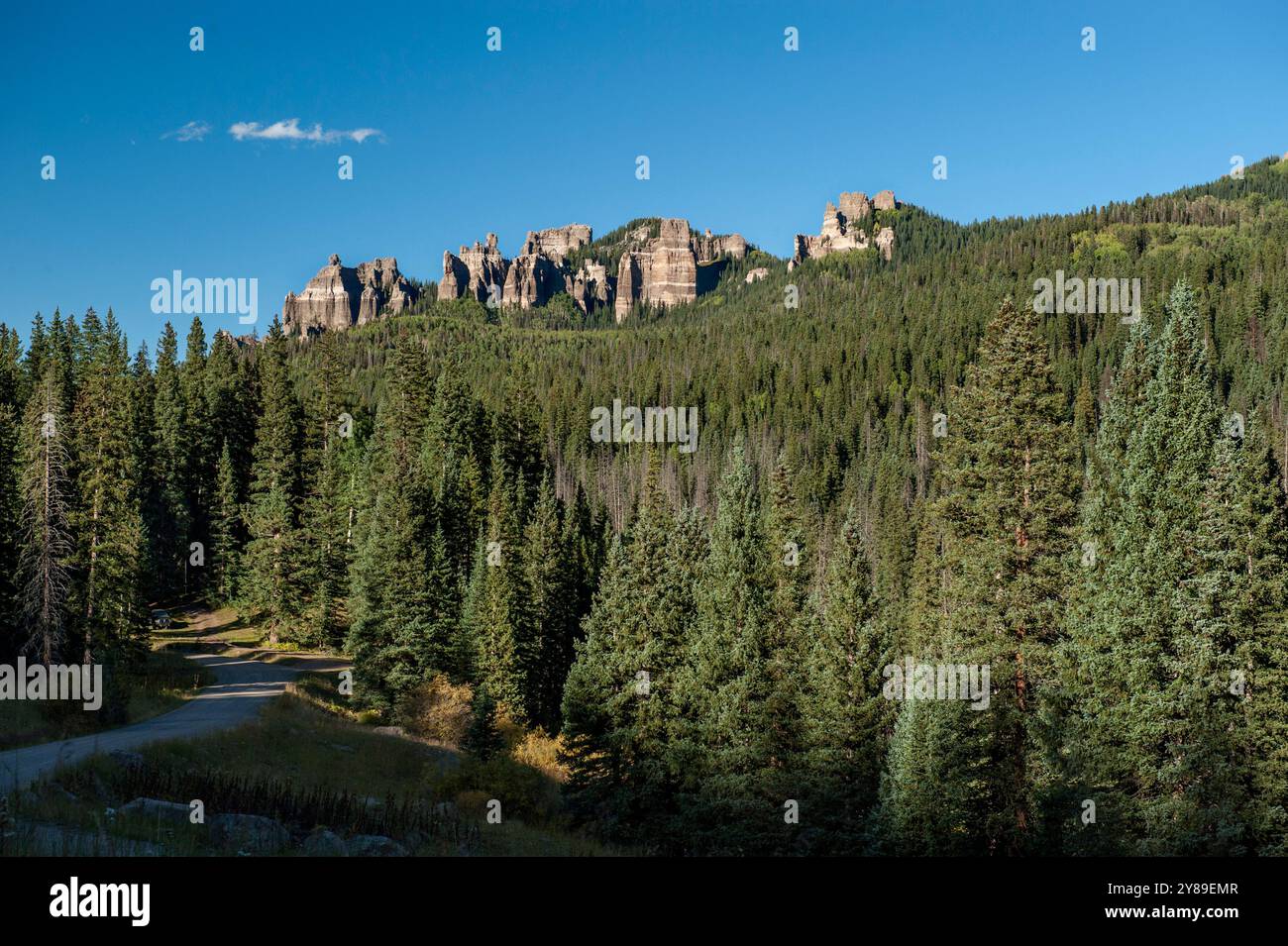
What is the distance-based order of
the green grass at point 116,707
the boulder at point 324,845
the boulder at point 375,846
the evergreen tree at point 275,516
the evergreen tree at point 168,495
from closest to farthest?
1. the boulder at point 324,845
2. the boulder at point 375,846
3. the green grass at point 116,707
4. the evergreen tree at point 275,516
5. the evergreen tree at point 168,495

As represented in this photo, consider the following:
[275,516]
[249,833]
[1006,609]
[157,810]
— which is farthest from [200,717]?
[1006,609]

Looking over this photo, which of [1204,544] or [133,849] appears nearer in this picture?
[133,849]

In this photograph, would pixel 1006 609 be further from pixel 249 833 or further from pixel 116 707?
pixel 116 707

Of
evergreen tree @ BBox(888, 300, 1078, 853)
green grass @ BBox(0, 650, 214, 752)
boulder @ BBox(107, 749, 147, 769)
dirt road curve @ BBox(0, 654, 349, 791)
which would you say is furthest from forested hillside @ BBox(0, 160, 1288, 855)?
boulder @ BBox(107, 749, 147, 769)

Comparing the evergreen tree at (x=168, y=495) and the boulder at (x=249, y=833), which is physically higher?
the evergreen tree at (x=168, y=495)

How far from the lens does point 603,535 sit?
69500 millimetres

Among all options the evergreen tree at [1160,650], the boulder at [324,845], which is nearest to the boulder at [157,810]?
the boulder at [324,845]

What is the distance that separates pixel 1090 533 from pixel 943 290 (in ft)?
606

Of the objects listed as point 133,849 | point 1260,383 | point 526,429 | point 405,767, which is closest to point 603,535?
point 526,429

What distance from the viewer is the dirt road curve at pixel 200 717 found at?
70.9 ft

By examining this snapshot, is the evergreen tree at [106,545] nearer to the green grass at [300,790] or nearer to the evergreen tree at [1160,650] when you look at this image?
the green grass at [300,790]

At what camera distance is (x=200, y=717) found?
33.8 meters
